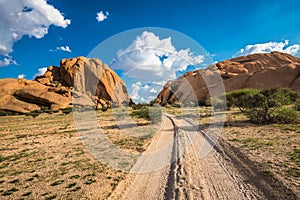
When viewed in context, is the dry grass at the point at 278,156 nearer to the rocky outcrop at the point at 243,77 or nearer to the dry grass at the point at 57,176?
the dry grass at the point at 57,176

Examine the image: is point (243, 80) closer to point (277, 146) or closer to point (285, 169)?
point (277, 146)

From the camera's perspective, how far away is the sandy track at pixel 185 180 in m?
4.79

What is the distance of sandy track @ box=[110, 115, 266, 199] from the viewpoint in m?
4.79

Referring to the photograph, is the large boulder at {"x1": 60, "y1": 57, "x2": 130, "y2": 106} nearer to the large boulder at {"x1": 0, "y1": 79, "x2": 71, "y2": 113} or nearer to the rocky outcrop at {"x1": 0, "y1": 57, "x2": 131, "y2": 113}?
the rocky outcrop at {"x1": 0, "y1": 57, "x2": 131, "y2": 113}

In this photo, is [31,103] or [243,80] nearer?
[31,103]

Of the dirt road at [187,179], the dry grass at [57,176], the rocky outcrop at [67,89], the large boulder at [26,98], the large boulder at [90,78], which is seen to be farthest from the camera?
the large boulder at [90,78]

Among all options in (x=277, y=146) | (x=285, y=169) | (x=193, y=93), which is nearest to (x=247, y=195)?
(x=285, y=169)

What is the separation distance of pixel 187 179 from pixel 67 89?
54039mm

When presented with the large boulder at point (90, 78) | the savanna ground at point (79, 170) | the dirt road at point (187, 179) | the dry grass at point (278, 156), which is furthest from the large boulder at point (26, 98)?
the dry grass at point (278, 156)

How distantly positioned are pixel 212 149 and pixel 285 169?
3529 mm

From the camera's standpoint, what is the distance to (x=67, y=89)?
52.1 m

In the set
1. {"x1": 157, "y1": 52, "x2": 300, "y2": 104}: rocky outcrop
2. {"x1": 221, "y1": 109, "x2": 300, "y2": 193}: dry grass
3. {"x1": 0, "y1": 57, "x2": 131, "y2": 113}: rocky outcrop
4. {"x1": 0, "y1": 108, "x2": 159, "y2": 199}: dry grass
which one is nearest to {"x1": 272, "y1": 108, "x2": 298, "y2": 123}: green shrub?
{"x1": 221, "y1": 109, "x2": 300, "y2": 193}: dry grass

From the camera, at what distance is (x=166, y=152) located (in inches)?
357

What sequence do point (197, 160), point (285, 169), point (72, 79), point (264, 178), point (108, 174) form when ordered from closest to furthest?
point (264, 178) → point (285, 169) → point (108, 174) → point (197, 160) → point (72, 79)
